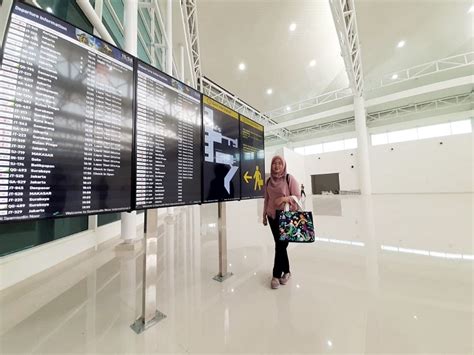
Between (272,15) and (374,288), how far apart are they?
971 cm

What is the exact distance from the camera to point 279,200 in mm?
1929

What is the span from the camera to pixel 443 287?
5.90 ft

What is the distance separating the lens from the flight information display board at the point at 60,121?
0.85 metres

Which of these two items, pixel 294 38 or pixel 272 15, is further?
pixel 294 38

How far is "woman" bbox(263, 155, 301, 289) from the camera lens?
195 centimetres

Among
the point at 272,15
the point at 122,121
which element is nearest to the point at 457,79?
the point at 272,15

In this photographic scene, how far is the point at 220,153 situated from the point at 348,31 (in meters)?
9.95

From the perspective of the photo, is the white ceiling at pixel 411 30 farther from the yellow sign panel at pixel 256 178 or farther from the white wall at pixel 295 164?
the yellow sign panel at pixel 256 178

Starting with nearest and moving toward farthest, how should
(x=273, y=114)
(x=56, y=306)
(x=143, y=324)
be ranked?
1. (x=143, y=324)
2. (x=56, y=306)
3. (x=273, y=114)

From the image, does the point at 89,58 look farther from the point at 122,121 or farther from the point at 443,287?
the point at 443,287

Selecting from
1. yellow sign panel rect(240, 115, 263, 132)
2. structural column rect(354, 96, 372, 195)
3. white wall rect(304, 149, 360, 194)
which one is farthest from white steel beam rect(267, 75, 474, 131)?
yellow sign panel rect(240, 115, 263, 132)

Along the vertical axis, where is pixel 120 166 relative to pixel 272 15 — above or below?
below

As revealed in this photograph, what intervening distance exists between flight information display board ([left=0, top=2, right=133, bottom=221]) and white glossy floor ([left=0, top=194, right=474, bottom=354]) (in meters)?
0.98

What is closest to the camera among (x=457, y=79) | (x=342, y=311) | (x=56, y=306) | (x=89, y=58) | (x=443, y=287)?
(x=89, y=58)
